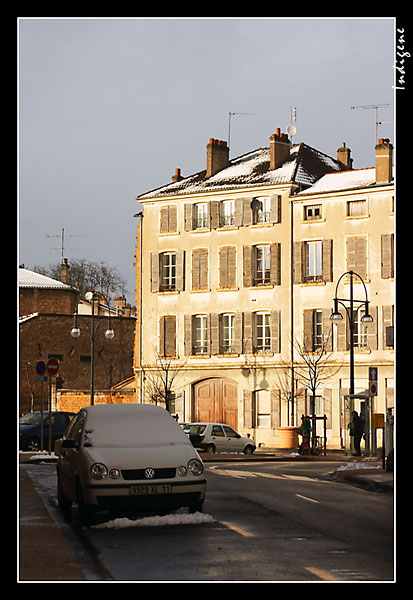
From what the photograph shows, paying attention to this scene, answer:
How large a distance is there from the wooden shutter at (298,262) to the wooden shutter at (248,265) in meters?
2.63

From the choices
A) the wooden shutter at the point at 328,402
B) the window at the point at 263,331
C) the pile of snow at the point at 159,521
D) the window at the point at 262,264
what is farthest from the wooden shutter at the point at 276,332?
the pile of snow at the point at 159,521

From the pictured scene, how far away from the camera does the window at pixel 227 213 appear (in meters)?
60.5

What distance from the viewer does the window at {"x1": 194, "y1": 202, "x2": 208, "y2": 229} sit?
61.4 m

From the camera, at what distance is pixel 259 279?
5919cm

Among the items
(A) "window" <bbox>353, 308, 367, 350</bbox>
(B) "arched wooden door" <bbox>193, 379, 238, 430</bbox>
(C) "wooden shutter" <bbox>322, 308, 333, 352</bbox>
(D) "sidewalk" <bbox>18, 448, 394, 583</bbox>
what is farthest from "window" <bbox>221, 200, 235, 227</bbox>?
(D) "sidewalk" <bbox>18, 448, 394, 583</bbox>

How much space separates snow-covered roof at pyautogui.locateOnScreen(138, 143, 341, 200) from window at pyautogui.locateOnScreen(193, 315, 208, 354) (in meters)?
6.96

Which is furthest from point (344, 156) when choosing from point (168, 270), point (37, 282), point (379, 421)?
point (379, 421)

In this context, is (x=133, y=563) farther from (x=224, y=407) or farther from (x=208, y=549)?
(x=224, y=407)

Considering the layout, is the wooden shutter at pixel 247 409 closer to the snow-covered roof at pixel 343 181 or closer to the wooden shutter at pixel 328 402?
the wooden shutter at pixel 328 402

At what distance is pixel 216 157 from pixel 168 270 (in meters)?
6.97

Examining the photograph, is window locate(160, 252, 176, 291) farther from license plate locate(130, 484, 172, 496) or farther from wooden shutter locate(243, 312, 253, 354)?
license plate locate(130, 484, 172, 496)
